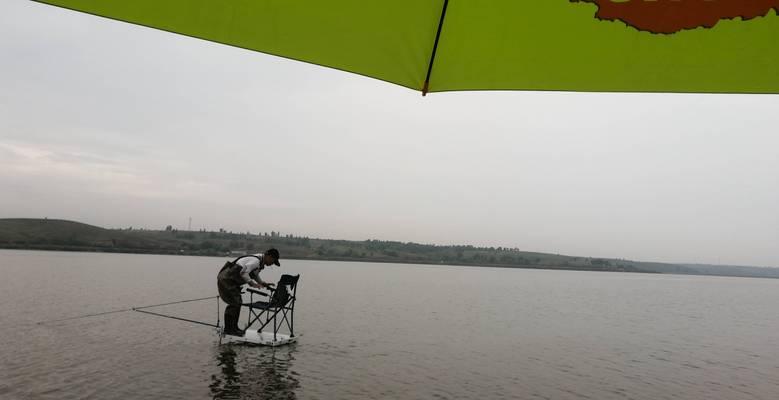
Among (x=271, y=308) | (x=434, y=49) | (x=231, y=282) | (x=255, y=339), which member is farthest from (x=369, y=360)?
(x=434, y=49)

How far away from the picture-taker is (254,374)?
12.3m

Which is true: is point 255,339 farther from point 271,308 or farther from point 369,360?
point 369,360

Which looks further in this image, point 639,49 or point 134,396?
point 134,396

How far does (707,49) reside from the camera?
283 centimetres

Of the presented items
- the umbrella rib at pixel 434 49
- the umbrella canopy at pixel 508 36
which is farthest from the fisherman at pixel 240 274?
the umbrella canopy at pixel 508 36

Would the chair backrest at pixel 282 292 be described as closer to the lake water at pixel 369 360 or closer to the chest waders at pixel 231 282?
the chest waders at pixel 231 282

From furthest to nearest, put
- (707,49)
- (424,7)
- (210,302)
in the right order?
(210,302), (707,49), (424,7)

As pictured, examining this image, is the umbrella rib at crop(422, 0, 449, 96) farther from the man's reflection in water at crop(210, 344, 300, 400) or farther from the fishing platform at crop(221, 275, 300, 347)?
the fishing platform at crop(221, 275, 300, 347)

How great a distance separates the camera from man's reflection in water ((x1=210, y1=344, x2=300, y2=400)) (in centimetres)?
1090

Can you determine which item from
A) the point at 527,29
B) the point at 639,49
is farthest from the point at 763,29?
the point at 527,29

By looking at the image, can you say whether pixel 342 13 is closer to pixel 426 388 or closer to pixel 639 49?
pixel 639 49

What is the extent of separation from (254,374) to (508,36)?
11650 mm

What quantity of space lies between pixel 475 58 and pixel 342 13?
0.91 metres

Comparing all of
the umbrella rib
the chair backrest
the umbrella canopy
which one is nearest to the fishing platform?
the chair backrest
